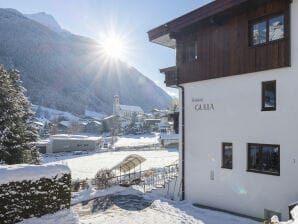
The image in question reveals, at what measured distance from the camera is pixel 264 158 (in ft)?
41.1

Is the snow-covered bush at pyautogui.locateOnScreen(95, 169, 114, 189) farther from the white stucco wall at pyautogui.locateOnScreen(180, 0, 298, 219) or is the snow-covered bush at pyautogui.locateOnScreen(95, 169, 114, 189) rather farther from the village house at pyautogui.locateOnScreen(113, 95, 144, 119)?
the village house at pyautogui.locateOnScreen(113, 95, 144, 119)

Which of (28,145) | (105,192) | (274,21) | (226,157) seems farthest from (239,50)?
(28,145)

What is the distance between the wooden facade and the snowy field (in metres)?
6.22

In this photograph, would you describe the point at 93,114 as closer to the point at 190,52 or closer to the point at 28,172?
the point at 190,52

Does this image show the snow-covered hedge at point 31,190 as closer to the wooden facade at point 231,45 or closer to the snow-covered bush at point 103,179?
the wooden facade at point 231,45

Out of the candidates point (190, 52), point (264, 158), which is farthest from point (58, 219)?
point (190, 52)

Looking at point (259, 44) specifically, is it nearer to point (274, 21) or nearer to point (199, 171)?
point (274, 21)

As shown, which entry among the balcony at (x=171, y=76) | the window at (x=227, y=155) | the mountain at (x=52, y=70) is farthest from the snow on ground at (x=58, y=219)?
the mountain at (x=52, y=70)

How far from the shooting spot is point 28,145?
68.6ft

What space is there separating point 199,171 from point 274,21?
25.4 feet

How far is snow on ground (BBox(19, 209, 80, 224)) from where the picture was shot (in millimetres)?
9836

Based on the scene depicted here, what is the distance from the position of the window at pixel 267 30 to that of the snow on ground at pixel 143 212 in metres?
7.35

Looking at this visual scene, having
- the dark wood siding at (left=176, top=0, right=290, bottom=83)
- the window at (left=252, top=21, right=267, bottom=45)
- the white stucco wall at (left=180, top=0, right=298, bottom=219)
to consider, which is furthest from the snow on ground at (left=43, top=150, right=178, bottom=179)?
the window at (left=252, top=21, right=267, bottom=45)

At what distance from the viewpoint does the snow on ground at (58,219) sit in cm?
984
